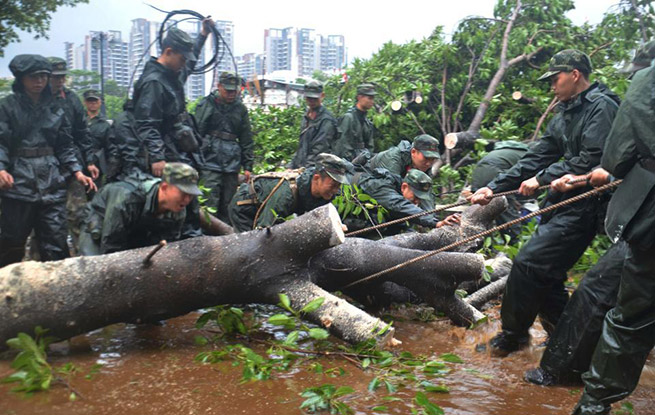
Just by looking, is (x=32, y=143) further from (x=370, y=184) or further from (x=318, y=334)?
(x=318, y=334)

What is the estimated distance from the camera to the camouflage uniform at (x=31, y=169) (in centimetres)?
530

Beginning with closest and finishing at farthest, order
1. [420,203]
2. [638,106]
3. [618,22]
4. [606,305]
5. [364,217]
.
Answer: [638,106] < [606,305] < [364,217] < [420,203] < [618,22]

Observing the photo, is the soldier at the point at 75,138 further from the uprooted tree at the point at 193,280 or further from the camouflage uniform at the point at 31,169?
the uprooted tree at the point at 193,280

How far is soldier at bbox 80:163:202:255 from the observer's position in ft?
13.3

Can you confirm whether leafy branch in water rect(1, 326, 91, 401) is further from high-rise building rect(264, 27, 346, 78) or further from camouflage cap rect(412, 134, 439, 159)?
high-rise building rect(264, 27, 346, 78)

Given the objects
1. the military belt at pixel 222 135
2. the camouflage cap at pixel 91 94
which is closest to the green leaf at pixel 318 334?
the military belt at pixel 222 135

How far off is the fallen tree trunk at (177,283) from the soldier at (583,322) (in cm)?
96

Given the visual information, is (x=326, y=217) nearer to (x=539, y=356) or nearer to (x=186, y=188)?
(x=186, y=188)

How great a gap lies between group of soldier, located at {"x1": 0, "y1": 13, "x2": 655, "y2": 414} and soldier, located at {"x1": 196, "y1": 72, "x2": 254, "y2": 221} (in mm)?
16

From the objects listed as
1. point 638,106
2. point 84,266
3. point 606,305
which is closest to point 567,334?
point 606,305

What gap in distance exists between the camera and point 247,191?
552 centimetres

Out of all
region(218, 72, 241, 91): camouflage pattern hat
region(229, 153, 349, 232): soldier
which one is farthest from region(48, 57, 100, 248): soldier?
region(229, 153, 349, 232): soldier

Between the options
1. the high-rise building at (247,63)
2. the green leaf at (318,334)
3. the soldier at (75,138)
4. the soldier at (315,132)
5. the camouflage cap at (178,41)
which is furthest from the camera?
the high-rise building at (247,63)

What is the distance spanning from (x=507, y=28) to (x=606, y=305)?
24.4ft
